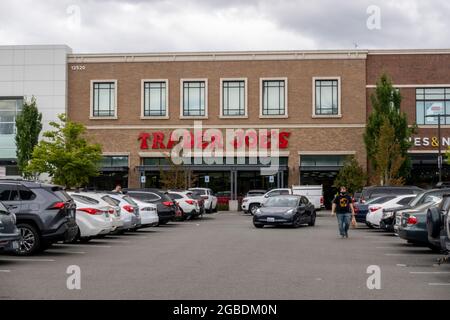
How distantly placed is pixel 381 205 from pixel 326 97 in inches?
Answer: 1111

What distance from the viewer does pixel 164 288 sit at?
11.5 meters

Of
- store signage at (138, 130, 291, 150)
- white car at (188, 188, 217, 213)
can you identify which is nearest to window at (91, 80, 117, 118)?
store signage at (138, 130, 291, 150)

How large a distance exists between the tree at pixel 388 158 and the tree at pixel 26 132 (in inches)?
946

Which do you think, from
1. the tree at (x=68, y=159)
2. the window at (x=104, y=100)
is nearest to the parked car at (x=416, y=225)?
the tree at (x=68, y=159)

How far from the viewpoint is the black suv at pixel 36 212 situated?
659 inches

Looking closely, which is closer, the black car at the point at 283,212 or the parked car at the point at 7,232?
the parked car at the point at 7,232

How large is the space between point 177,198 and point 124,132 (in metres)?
20.5

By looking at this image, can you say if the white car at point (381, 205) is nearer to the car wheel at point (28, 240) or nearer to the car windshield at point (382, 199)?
the car windshield at point (382, 199)

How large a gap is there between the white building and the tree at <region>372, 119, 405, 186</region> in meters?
23.0

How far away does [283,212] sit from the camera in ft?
95.0

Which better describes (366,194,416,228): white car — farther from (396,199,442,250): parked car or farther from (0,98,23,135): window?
(0,98,23,135): window

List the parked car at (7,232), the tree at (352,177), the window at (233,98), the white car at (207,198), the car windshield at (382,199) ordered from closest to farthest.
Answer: the parked car at (7,232), the car windshield at (382,199), the white car at (207,198), the tree at (352,177), the window at (233,98)

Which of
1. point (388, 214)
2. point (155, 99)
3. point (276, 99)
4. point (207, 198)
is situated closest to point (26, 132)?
point (155, 99)

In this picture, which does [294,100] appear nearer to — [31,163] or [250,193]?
[250,193]
